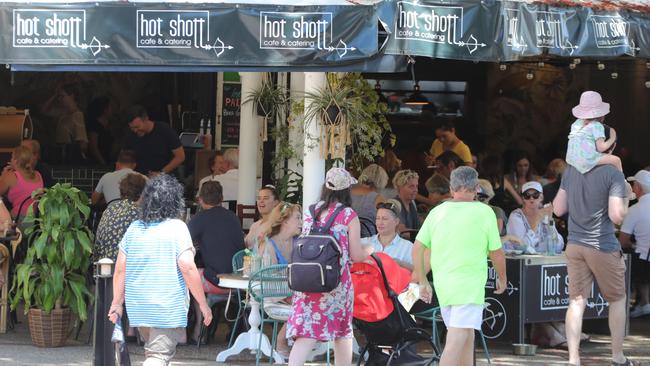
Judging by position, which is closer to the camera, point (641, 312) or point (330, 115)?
point (330, 115)

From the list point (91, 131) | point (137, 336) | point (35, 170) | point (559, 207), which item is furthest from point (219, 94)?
point (559, 207)

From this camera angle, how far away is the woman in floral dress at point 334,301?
841 centimetres

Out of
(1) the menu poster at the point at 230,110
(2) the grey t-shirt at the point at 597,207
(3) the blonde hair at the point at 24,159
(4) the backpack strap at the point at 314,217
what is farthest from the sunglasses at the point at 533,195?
(1) the menu poster at the point at 230,110

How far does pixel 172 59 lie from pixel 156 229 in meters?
2.36

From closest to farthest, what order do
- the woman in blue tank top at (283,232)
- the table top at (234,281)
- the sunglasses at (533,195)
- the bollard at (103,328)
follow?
the bollard at (103,328) < the table top at (234,281) < the woman in blue tank top at (283,232) < the sunglasses at (533,195)

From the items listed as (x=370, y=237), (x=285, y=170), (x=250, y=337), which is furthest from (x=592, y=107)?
(x=285, y=170)

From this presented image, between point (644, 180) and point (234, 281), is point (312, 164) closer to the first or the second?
point (234, 281)

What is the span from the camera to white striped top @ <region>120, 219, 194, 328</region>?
24.9ft

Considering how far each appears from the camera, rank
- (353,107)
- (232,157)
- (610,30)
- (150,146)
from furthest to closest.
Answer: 1. (232,157)
2. (150,146)
3. (353,107)
4. (610,30)

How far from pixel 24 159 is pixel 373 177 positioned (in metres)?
3.39

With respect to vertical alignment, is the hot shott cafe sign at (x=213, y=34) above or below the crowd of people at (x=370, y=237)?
above

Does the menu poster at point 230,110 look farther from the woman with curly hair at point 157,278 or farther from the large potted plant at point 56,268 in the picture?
the woman with curly hair at point 157,278

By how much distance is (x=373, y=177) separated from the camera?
12.6 metres

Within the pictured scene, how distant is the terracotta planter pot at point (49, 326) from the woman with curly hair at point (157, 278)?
10.0 feet
